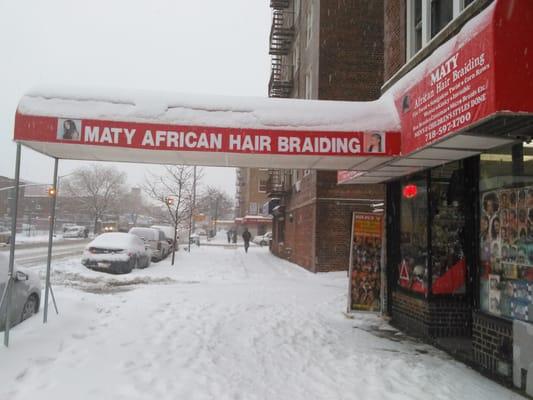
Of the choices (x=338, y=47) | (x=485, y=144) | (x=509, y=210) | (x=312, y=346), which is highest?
(x=338, y=47)

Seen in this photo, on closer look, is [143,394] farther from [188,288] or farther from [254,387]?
[188,288]

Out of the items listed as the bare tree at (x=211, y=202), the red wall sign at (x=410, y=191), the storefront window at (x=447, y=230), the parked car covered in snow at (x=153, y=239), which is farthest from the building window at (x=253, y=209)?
the storefront window at (x=447, y=230)

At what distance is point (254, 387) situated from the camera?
516 centimetres

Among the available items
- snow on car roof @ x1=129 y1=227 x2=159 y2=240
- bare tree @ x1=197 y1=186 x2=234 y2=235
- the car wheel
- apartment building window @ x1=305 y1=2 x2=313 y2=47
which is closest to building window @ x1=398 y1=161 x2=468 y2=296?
the car wheel

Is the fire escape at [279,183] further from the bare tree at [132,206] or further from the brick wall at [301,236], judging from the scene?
the bare tree at [132,206]

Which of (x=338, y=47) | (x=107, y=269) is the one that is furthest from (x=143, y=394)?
(x=338, y=47)

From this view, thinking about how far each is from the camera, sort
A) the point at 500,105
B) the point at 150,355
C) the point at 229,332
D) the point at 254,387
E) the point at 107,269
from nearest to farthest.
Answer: the point at 500,105, the point at 254,387, the point at 150,355, the point at 229,332, the point at 107,269

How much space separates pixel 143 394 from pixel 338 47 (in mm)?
16547

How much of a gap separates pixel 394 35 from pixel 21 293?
8.56m

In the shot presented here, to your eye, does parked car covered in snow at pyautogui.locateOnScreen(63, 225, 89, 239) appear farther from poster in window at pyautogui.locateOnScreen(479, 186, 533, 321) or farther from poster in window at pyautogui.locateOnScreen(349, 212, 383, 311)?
poster in window at pyautogui.locateOnScreen(479, 186, 533, 321)

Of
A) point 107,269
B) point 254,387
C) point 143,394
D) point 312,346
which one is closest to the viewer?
point 143,394

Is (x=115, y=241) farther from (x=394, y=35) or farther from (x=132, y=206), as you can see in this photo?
(x=132, y=206)

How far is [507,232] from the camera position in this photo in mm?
5766

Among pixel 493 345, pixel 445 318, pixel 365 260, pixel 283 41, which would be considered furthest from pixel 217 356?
pixel 283 41
